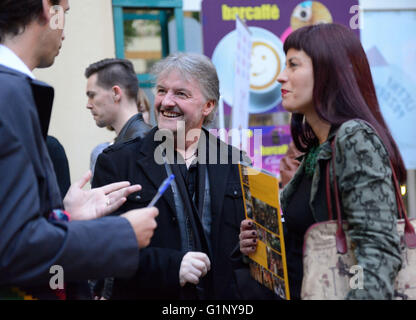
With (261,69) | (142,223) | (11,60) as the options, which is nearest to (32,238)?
(142,223)

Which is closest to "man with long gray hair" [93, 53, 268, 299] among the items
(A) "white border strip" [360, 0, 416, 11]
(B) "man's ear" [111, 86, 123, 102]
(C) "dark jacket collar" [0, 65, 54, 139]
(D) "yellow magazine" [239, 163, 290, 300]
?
(D) "yellow magazine" [239, 163, 290, 300]

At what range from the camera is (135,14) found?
5672 mm

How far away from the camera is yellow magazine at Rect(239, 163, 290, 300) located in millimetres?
1761

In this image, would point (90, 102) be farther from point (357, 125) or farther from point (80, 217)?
point (357, 125)

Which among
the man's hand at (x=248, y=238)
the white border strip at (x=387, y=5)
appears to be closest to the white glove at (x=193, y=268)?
the man's hand at (x=248, y=238)

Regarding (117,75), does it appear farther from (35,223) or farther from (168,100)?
(35,223)

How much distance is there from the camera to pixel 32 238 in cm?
130

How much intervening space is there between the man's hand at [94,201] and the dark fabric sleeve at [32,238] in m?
0.42

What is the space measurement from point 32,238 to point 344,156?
1.00 meters

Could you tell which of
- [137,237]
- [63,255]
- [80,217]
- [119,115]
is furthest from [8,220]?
[119,115]

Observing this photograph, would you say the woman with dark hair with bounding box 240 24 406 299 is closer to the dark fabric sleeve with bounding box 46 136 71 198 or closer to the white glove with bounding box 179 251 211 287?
the white glove with bounding box 179 251 211 287

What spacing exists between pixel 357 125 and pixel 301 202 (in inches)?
14.8

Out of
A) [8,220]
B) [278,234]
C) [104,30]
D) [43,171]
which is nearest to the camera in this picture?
[8,220]

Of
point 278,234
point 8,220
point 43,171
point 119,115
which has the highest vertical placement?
point 119,115
